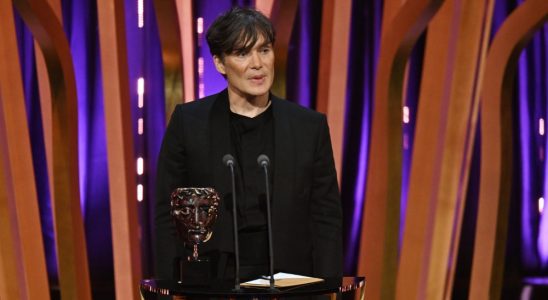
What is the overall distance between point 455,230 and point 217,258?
2137mm

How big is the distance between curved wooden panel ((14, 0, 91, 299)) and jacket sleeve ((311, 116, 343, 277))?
172 centimetres

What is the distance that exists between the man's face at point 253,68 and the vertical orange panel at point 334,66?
175 cm

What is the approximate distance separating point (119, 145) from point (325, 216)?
1879 mm

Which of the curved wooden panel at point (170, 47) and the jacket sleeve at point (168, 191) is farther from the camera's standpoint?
the curved wooden panel at point (170, 47)

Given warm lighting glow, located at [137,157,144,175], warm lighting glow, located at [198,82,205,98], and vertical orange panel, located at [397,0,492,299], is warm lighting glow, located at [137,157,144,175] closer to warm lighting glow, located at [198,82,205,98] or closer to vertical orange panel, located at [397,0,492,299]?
warm lighting glow, located at [198,82,205,98]

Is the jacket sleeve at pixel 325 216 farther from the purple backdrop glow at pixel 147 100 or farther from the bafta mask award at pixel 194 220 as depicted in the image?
the purple backdrop glow at pixel 147 100

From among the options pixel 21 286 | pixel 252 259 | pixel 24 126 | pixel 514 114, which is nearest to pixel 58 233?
pixel 21 286

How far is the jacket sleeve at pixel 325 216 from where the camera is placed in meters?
1.96

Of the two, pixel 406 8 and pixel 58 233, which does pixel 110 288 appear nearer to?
pixel 58 233

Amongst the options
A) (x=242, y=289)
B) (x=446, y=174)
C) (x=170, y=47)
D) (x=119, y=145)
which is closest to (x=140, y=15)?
(x=170, y=47)

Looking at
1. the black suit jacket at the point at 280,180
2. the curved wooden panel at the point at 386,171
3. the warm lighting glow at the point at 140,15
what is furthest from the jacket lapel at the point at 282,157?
the warm lighting glow at the point at 140,15

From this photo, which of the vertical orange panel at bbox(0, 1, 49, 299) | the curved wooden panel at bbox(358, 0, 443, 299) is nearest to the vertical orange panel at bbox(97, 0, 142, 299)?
the vertical orange panel at bbox(0, 1, 49, 299)

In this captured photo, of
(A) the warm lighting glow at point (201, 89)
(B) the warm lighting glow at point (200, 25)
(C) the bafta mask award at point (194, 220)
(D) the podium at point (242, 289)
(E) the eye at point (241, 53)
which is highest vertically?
(B) the warm lighting glow at point (200, 25)

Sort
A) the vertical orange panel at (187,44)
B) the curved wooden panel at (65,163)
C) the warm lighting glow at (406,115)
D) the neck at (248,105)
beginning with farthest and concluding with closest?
the warm lighting glow at (406,115) → the vertical orange panel at (187,44) → the curved wooden panel at (65,163) → the neck at (248,105)
